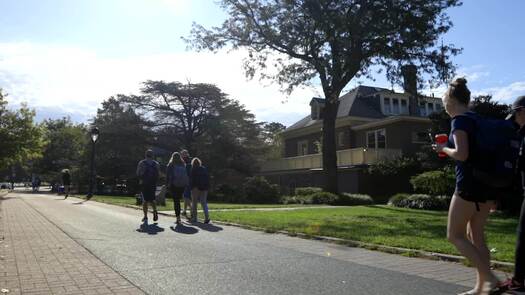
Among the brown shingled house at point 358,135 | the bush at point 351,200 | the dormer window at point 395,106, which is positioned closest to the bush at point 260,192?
the bush at point 351,200

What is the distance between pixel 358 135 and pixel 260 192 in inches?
514

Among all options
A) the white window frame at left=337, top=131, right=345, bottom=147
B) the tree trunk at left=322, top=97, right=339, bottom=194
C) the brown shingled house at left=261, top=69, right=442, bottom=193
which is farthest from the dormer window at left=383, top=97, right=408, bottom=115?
the tree trunk at left=322, top=97, right=339, bottom=194

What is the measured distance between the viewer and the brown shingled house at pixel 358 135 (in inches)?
1364

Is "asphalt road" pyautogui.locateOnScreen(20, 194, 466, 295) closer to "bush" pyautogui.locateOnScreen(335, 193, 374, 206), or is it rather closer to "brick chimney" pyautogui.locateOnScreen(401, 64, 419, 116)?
"bush" pyautogui.locateOnScreen(335, 193, 374, 206)

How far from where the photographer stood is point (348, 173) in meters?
34.9

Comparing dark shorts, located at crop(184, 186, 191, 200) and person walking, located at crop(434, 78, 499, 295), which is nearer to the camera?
person walking, located at crop(434, 78, 499, 295)

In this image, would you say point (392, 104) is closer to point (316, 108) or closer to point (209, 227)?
point (316, 108)

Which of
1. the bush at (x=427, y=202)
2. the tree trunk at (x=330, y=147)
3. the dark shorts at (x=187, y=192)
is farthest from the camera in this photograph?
the tree trunk at (x=330, y=147)

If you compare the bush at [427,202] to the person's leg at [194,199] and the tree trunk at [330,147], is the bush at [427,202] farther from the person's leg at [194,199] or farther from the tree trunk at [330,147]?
the person's leg at [194,199]

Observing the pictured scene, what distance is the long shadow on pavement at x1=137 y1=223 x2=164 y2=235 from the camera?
1124 cm

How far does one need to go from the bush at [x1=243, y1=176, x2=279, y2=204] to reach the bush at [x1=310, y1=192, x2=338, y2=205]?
2503mm

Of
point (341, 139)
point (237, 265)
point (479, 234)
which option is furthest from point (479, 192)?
point (341, 139)

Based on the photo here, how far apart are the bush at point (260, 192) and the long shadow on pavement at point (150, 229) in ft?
51.5

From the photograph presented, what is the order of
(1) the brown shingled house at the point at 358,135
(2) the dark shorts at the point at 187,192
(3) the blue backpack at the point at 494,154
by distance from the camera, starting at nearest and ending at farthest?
(3) the blue backpack at the point at 494,154 < (2) the dark shorts at the point at 187,192 < (1) the brown shingled house at the point at 358,135
